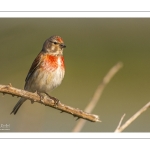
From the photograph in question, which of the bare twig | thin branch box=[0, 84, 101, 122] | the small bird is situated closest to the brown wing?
the small bird

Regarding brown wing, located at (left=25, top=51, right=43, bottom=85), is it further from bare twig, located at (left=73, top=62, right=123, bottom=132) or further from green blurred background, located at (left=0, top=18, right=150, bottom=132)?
bare twig, located at (left=73, top=62, right=123, bottom=132)

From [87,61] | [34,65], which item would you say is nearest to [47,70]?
[34,65]

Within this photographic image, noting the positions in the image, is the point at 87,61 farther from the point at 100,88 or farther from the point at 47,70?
the point at 100,88

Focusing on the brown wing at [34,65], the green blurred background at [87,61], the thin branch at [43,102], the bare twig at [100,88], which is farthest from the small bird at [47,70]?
the bare twig at [100,88]

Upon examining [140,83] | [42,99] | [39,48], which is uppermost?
[39,48]
